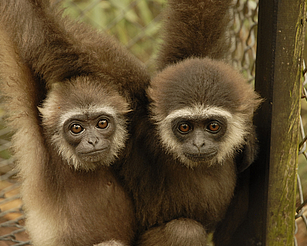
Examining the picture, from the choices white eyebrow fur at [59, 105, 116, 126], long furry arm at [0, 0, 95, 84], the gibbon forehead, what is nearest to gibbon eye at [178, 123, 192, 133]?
the gibbon forehead

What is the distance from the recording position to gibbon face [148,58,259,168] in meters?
2.80

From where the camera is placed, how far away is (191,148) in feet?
9.22

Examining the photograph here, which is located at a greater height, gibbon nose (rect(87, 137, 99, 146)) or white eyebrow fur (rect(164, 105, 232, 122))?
white eyebrow fur (rect(164, 105, 232, 122))

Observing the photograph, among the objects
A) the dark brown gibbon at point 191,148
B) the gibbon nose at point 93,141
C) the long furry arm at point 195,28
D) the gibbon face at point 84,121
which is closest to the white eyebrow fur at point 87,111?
the gibbon face at point 84,121

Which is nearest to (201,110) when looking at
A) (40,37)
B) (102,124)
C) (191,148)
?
(191,148)

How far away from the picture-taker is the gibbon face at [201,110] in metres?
2.80

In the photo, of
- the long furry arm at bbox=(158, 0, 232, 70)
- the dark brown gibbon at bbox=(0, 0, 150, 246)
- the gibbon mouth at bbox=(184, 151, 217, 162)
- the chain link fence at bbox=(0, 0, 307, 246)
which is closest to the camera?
the dark brown gibbon at bbox=(0, 0, 150, 246)

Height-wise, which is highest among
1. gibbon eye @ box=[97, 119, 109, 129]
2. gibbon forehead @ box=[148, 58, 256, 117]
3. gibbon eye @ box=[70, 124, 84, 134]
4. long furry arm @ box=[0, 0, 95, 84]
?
long furry arm @ box=[0, 0, 95, 84]

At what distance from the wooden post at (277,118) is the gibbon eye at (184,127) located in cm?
50

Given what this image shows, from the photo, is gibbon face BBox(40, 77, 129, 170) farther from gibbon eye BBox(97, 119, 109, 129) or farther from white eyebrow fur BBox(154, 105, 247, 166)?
white eyebrow fur BBox(154, 105, 247, 166)

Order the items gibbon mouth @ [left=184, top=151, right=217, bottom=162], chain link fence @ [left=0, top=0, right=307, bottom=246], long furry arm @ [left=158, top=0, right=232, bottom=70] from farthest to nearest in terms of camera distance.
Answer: chain link fence @ [left=0, top=0, right=307, bottom=246] → long furry arm @ [left=158, top=0, right=232, bottom=70] → gibbon mouth @ [left=184, top=151, right=217, bottom=162]

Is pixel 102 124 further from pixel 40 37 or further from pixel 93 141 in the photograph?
pixel 40 37

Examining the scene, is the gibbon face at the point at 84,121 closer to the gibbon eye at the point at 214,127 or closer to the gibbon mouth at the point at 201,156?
the gibbon mouth at the point at 201,156

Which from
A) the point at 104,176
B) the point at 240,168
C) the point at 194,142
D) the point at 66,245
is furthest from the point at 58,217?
the point at 240,168
